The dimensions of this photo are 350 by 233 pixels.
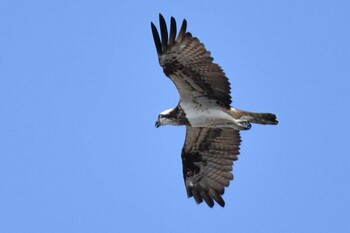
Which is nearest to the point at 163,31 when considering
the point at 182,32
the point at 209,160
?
the point at 182,32

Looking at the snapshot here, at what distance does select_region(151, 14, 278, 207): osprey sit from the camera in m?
13.1

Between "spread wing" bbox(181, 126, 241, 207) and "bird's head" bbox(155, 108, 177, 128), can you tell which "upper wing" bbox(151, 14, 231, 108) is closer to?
"bird's head" bbox(155, 108, 177, 128)

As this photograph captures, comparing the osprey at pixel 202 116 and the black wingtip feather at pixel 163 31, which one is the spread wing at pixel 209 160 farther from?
the black wingtip feather at pixel 163 31

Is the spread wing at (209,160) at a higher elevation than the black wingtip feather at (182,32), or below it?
below

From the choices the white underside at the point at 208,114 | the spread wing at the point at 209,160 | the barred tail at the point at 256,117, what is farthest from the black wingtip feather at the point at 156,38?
the spread wing at the point at 209,160

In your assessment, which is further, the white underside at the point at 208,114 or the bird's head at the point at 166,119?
the bird's head at the point at 166,119

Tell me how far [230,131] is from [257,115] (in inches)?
40.6

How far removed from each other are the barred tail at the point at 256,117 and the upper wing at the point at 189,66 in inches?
9.3

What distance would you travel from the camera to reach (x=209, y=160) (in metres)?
14.9

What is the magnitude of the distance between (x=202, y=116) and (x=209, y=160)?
1.37 metres

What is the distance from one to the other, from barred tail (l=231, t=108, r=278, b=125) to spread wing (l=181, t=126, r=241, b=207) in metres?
0.82

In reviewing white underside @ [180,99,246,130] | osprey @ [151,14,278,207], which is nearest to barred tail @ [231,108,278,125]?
osprey @ [151,14,278,207]

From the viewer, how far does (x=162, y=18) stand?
13031 millimetres

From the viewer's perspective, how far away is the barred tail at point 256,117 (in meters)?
13.5
